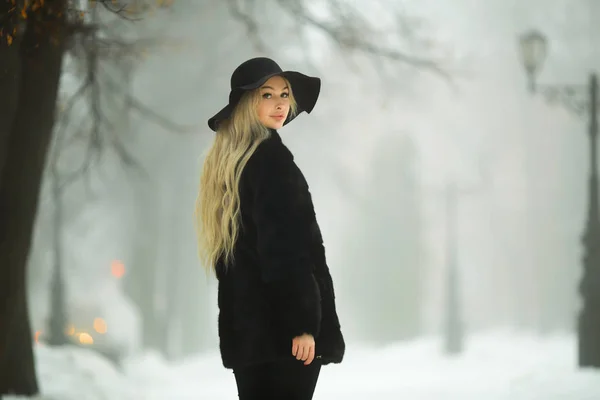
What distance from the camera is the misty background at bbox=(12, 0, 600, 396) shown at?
16.6 meters

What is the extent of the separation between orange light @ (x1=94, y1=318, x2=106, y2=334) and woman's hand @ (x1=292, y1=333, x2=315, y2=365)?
46.2 feet

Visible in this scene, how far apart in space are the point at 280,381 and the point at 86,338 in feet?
42.9

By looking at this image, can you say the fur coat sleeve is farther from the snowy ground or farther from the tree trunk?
the snowy ground

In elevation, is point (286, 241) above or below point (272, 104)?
below

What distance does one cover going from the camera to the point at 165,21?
16.2 m

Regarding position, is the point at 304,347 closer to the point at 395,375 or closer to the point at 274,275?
the point at 274,275

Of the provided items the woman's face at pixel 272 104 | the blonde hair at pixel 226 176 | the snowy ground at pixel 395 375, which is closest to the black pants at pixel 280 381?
the blonde hair at pixel 226 176

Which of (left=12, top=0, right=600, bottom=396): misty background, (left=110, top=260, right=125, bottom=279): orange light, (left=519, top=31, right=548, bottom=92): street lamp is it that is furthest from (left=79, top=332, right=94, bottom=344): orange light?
(left=519, top=31, right=548, bottom=92): street lamp

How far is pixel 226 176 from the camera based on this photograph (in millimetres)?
3350

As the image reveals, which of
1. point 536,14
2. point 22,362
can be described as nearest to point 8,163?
point 22,362

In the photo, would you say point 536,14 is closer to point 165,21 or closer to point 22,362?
point 165,21

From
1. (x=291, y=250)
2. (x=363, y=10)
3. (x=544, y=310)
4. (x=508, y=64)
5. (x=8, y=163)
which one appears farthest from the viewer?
(x=544, y=310)

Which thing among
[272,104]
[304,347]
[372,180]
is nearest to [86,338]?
[372,180]

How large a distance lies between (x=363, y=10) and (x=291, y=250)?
518 inches
